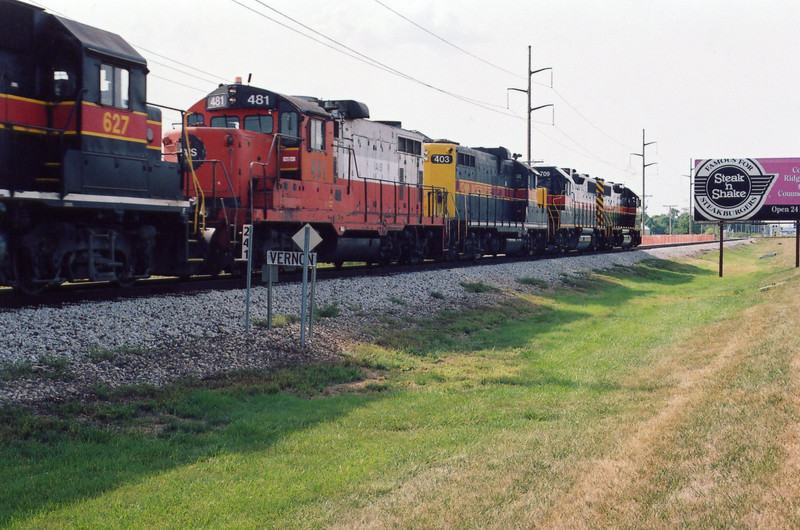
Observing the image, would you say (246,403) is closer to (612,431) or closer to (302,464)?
(302,464)

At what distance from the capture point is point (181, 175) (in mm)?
13320

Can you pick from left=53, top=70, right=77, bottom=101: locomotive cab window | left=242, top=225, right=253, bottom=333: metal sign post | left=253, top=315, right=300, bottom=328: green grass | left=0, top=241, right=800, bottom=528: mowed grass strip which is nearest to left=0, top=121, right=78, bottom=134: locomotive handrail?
left=53, top=70, right=77, bottom=101: locomotive cab window

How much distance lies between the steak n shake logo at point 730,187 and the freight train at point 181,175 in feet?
31.0

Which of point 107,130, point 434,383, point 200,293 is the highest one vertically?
point 107,130

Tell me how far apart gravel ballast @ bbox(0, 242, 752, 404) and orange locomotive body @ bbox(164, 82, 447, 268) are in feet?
5.95

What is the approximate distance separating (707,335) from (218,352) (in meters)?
9.01

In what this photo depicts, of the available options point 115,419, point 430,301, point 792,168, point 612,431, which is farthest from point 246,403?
point 792,168

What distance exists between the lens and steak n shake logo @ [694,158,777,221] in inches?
1205

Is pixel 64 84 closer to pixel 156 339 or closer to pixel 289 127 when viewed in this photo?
pixel 156 339

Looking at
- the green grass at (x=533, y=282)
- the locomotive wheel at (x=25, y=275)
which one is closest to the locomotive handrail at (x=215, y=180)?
the locomotive wheel at (x=25, y=275)

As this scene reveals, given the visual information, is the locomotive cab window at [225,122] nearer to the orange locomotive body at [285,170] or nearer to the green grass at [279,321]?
the orange locomotive body at [285,170]

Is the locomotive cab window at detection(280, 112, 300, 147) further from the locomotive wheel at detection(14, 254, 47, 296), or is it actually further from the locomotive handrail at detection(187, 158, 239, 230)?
the locomotive wheel at detection(14, 254, 47, 296)

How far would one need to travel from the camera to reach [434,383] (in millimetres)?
10461

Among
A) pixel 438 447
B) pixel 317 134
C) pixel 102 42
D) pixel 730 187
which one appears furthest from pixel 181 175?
pixel 730 187
